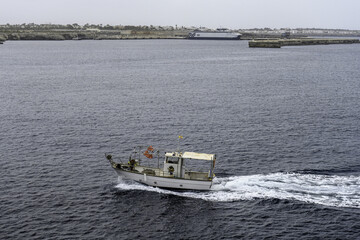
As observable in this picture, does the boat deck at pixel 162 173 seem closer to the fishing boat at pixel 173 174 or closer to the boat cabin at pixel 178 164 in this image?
the fishing boat at pixel 173 174

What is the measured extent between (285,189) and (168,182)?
16.3 meters

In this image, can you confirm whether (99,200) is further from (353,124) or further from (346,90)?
(346,90)

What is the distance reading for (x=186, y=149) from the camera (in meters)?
73.5

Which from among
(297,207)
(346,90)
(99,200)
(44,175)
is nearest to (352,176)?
(297,207)

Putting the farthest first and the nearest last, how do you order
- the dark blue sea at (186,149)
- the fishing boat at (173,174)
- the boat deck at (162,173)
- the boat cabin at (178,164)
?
the boat deck at (162,173) → the boat cabin at (178,164) → the fishing boat at (173,174) → the dark blue sea at (186,149)

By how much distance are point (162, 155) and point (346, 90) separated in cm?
8246

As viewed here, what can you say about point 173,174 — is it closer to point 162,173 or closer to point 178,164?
point 178,164

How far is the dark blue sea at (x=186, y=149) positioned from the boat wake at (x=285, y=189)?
14 cm

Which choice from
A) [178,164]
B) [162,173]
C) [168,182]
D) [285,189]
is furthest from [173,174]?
[285,189]

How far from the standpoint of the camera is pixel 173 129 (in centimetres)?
8600

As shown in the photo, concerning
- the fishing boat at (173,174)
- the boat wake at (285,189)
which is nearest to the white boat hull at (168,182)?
the fishing boat at (173,174)

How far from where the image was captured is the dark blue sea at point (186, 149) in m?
48.9

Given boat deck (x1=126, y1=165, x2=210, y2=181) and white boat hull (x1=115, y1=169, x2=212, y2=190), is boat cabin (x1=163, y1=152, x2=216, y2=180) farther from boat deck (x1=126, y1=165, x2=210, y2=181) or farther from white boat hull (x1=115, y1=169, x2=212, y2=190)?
white boat hull (x1=115, y1=169, x2=212, y2=190)

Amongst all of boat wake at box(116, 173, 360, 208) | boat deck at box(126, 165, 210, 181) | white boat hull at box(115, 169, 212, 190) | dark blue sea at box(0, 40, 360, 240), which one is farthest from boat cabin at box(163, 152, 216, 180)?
dark blue sea at box(0, 40, 360, 240)
